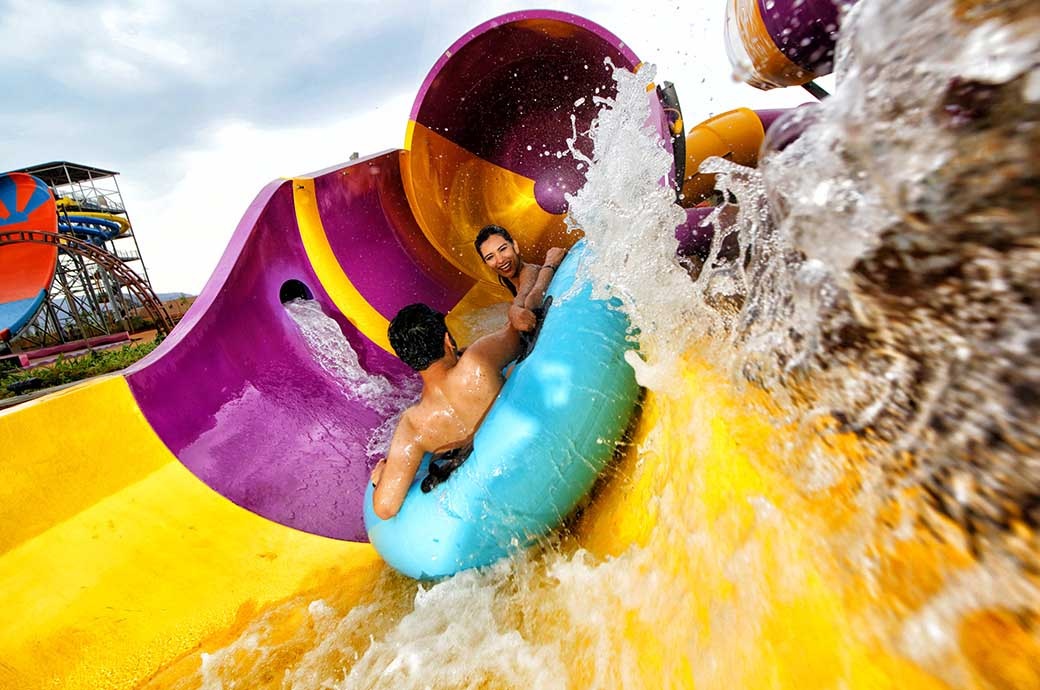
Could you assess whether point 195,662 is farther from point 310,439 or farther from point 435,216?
point 435,216

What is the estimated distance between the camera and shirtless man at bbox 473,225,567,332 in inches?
96.3

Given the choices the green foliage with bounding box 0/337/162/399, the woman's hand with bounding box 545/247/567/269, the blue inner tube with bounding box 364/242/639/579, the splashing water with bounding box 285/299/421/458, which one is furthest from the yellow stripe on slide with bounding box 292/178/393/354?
the green foliage with bounding box 0/337/162/399

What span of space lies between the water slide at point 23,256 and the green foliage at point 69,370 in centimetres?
259

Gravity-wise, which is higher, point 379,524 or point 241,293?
point 241,293

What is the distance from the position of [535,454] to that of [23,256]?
505 inches

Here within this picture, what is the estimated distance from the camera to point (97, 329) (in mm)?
13227

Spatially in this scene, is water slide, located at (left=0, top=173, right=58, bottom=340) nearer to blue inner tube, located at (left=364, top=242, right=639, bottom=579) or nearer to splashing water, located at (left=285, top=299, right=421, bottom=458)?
splashing water, located at (left=285, top=299, right=421, bottom=458)

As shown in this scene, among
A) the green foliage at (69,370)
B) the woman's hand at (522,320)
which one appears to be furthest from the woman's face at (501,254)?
the green foliage at (69,370)

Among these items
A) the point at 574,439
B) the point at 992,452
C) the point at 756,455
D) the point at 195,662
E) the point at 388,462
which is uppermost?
the point at 992,452

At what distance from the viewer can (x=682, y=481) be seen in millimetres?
1288

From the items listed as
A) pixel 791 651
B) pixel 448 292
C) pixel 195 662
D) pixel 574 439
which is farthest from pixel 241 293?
pixel 791 651

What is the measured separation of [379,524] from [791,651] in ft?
4.53

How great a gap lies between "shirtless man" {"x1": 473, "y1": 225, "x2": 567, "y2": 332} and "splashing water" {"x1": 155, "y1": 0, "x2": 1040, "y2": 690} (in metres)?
0.89

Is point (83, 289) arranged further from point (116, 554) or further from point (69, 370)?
point (116, 554)
